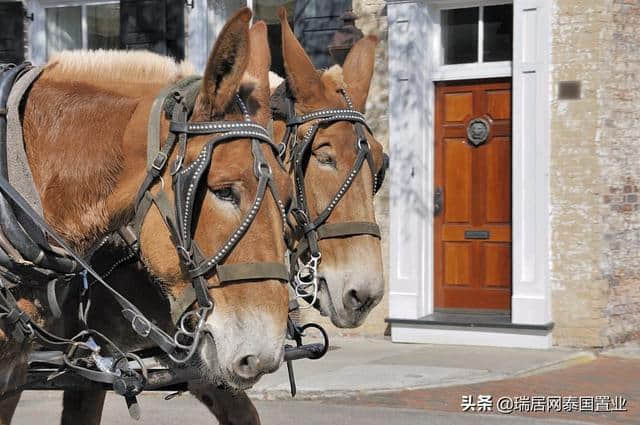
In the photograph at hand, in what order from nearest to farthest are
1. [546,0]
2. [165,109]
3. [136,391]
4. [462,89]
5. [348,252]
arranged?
[165,109], [136,391], [348,252], [546,0], [462,89]

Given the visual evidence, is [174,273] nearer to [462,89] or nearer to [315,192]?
[315,192]

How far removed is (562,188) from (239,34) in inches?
313

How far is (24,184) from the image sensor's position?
337 cm

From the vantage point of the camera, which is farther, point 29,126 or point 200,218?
point 29,126

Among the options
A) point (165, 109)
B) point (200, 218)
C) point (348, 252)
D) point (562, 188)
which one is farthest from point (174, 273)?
point (562, 188)

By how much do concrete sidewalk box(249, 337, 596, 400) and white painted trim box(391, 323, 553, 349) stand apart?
0.09 meters

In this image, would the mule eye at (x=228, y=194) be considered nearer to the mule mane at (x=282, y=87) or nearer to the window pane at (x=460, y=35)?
the mule mane at (x=282, y=87)

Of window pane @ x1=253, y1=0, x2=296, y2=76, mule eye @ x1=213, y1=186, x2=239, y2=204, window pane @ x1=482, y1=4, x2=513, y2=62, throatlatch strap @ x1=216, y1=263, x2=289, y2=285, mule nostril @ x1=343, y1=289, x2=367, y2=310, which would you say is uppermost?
window pane @ x1=253, y1=0, x2=296, y2=76

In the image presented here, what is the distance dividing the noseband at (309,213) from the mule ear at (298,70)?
0.09m

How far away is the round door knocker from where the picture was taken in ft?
36.7

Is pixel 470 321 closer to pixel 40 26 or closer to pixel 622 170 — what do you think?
pixel 622 170

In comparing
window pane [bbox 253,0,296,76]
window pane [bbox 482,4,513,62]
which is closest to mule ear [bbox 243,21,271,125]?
window pane [bbox 482,4,513,62]

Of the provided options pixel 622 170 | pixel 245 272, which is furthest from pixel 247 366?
pixel 622 170

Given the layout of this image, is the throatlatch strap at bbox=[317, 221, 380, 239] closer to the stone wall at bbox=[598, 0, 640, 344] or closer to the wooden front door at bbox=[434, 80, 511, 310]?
the stone wall at bbox=[598, 0, 640, 344]
